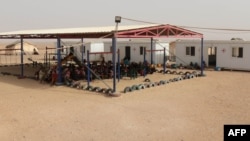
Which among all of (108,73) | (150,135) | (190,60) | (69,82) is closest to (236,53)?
(190,60)

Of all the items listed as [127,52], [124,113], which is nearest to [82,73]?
[124,113]

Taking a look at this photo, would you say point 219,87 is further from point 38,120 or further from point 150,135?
point 38,120

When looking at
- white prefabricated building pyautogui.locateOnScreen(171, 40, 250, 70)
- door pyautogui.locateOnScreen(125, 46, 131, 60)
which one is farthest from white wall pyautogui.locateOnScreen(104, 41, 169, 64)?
white prefabricated building pyautogui.locateOnScreen(171, 40, 250, 70)

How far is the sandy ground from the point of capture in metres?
9.41

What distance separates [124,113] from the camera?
11.8 meters

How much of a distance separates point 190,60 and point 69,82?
1395cm

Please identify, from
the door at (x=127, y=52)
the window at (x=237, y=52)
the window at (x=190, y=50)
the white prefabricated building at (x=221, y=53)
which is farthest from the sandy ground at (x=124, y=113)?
the door at (x=127, y=52)

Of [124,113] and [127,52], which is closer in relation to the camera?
[124,113]

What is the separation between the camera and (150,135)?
9.30 m

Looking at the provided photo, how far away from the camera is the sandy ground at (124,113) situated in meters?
9.41

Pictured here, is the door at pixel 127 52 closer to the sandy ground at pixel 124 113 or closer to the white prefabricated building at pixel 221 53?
the white prefabricated building at pixel 221 53

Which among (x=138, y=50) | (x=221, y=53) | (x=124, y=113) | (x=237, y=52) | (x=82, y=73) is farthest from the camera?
(x=138, y=50)

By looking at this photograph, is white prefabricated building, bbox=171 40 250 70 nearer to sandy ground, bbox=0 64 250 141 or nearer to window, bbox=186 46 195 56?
window, bbox=186 46 195 56

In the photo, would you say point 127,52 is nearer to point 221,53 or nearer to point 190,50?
point 190,50
